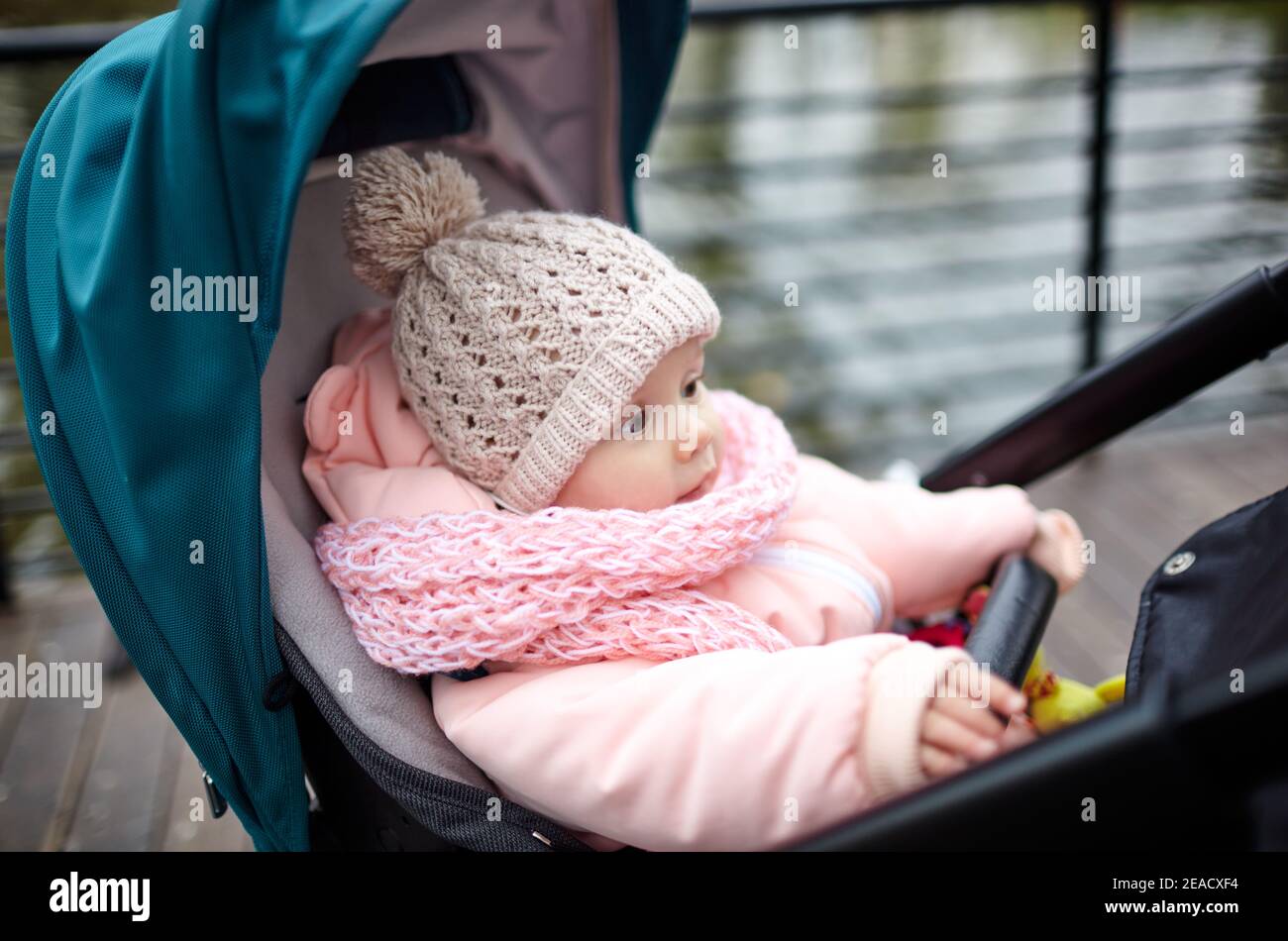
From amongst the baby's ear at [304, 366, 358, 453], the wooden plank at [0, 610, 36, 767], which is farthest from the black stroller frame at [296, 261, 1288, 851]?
the wooden plank at [0, 610, 36, 767]

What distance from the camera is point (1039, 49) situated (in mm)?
7016

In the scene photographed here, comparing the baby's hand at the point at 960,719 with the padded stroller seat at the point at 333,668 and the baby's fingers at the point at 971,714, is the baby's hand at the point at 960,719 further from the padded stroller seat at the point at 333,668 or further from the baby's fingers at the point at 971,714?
A: the padded stroller seat at the point at 333,668

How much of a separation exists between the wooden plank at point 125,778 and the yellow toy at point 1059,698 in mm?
1366

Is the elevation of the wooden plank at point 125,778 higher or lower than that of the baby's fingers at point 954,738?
lower

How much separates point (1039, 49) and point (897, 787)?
7046 millimetres

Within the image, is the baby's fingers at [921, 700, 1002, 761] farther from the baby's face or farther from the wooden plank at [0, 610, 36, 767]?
the wooden plank at [0, 610, 36, 767]

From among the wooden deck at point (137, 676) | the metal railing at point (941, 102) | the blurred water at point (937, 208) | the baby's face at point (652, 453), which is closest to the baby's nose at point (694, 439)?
the baby's face at point (652, 453)

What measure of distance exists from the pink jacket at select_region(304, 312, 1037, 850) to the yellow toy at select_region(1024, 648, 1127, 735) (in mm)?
250

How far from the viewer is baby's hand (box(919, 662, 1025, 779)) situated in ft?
3.07

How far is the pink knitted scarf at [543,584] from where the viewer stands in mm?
1080

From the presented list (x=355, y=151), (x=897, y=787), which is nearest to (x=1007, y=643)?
(x=897, y=787)

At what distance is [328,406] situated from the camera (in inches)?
48.9

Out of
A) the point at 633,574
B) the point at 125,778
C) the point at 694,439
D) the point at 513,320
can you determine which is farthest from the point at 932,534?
the point at 125,778

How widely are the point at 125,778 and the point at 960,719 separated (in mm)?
1566
